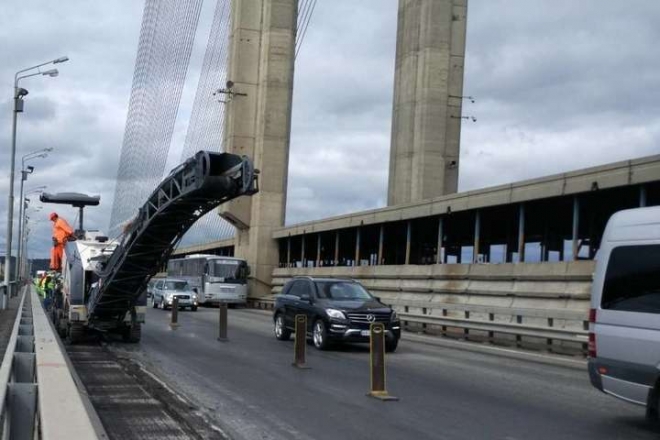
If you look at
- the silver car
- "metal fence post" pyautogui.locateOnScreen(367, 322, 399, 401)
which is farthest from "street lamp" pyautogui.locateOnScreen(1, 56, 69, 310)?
"metal fence post" pyautogui.locateOnScreen(367, 322, 399, 401)

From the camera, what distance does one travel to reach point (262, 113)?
4950 centimetres

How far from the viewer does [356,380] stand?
13.0m

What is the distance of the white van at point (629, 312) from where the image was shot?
8305 mm

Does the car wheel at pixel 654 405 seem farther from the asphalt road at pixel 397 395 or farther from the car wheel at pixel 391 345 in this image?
the car wheel at pixel 391 345

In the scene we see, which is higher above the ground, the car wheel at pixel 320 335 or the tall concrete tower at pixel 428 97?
the tall concrete tower at pixel 428 97

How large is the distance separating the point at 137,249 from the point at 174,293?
23.5 metres

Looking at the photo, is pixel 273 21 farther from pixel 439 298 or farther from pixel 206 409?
pixel 206 409

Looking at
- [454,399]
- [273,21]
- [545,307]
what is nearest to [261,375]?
[454,399]

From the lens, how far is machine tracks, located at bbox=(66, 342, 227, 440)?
26.9 feet

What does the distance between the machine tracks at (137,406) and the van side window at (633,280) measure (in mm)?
4597

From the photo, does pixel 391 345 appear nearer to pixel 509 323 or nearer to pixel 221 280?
pixel 509 323

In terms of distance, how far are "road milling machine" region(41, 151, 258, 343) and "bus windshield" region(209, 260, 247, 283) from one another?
2629 centimetres

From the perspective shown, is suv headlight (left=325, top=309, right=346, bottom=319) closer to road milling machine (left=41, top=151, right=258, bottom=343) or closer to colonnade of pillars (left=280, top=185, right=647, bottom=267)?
road milling machine (left=41, top=151, right=258, bottom=343)

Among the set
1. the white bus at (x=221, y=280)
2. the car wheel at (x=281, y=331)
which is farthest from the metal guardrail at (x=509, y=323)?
the white bus at (x=221, y=280)
